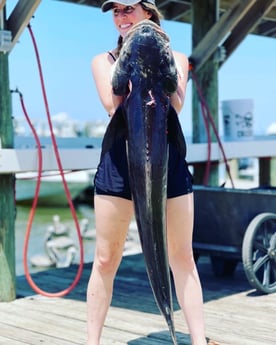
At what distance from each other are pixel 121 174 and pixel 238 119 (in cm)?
401

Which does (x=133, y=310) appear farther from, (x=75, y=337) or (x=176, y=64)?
(x=176, y=64)

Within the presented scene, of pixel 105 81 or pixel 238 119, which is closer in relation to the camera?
pixel 105 81

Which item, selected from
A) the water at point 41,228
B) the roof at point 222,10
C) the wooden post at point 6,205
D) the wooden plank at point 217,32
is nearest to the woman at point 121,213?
the wooden post at point 6,205

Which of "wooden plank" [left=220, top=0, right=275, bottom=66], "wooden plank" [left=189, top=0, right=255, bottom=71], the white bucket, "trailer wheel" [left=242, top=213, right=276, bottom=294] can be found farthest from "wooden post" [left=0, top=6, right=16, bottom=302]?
the white bucket

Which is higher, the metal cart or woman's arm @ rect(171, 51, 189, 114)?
woman's arm @ rect(171, 51, 189, 114)

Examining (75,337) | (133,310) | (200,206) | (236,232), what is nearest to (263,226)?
(236,232)

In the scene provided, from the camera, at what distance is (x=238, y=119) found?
6.49m

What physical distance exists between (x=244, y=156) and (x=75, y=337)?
317 cm

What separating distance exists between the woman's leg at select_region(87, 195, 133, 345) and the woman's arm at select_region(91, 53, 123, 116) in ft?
1.23

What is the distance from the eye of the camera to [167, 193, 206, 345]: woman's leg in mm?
2719

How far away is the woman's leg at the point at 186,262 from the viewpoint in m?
2.72

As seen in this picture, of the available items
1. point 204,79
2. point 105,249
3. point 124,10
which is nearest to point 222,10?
point 204,79

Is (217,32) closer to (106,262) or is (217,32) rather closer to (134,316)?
(134,316)

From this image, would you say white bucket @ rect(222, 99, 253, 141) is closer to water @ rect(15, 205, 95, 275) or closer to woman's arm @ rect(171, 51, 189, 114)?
woman's arm @ rect(171, 51, 189, 114)
